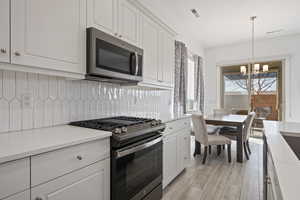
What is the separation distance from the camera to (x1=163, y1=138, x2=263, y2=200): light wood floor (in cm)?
210

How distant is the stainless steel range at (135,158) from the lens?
1341mm

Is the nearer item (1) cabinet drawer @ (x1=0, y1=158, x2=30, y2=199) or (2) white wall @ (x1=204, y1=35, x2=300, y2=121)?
(1) cabinet drawer @ (x1=0, y1=158, x2=30, y2=199)

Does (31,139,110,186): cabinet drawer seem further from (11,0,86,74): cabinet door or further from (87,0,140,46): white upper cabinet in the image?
(87,0,140,46): white upper cabinet

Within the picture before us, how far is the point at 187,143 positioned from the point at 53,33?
7.81 ft

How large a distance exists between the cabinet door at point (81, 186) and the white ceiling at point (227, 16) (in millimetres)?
2533

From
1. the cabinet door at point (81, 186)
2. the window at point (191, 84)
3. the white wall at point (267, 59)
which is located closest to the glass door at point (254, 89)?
the white wall at point (267, 59)

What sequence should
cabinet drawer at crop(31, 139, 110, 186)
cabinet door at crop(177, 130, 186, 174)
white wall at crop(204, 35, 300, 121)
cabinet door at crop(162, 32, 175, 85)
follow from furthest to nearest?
white wall at crop(204, 35, 300, 121), cabinet door at crop(162, 32, 175, 85), cabinet door at crop(177, 130, 186, 174), cabinet drawer at crop(31, 139, 110, 186)

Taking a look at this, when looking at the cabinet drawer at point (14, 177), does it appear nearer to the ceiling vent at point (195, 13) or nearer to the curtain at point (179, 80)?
the curtain at point (179, 80)

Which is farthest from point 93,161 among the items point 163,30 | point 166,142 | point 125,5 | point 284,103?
point 284,103

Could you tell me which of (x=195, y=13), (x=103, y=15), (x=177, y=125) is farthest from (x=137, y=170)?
(x=195, y=13)

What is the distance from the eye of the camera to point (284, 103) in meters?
4.73

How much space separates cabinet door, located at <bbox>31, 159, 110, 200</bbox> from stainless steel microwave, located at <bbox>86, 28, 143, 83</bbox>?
0.78 metres

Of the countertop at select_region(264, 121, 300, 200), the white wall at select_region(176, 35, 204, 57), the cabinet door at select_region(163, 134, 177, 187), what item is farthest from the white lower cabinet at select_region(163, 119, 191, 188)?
the white wall at select_region(176, 35, 204, 57)

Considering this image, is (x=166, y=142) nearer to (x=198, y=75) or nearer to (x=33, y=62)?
(x=33, y=62)
